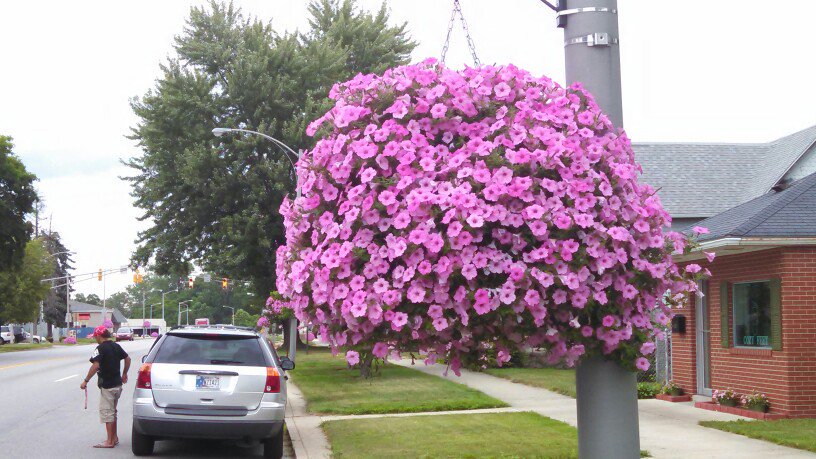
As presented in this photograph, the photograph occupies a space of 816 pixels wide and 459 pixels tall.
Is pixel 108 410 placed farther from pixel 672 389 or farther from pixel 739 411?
pixel 672 389

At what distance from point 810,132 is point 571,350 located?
22.8 meters

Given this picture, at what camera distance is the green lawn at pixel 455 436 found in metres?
10.7

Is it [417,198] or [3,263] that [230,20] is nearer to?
[3,263]

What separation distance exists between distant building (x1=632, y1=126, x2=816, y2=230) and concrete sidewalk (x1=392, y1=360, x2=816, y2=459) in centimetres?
689

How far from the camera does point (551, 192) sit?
4395mm

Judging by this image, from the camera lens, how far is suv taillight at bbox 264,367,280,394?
36.4 feet

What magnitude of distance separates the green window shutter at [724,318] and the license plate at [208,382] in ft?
29.2

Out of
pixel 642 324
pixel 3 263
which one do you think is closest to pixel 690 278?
pixel 642 324

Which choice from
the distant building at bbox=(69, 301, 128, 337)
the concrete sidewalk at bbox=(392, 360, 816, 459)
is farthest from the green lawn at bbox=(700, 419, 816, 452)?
the distant building at bbox=(69, 301, 128, 337)

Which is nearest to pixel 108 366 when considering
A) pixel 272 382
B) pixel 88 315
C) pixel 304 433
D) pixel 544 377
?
pixel 272 382

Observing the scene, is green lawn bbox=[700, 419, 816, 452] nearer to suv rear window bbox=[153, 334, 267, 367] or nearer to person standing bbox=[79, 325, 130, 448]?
suv rear window bbox=[153, 334, 267, 367]

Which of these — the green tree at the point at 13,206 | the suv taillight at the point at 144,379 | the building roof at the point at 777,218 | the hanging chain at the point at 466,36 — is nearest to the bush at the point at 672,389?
the building roof at the point at 777,218

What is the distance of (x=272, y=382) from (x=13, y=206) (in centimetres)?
4233

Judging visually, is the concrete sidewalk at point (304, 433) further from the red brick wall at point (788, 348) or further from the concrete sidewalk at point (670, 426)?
the red brick wall at point (788, 348)
